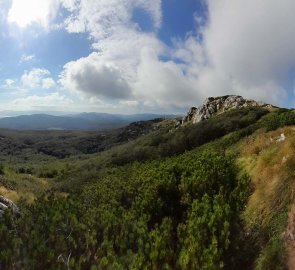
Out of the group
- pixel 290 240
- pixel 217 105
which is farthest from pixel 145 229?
pixel 217 105

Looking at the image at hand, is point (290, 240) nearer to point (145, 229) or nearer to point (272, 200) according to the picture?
point (272, 200)

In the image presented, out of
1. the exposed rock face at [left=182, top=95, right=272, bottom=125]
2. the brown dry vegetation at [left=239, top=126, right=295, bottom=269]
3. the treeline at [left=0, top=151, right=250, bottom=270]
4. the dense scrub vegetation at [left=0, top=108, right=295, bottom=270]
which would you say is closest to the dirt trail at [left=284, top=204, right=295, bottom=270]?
the brown dry vegetation at [left=239, top=126, right=295, bottom=269]

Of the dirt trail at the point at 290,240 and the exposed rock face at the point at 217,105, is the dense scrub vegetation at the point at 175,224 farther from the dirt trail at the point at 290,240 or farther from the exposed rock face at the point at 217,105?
the exposed rock face at the point at 217,105

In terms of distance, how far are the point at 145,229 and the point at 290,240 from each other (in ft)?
18.4

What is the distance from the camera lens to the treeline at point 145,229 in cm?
1293

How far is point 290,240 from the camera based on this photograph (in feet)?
41.8

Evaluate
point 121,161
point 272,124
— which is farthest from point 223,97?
point 272,124

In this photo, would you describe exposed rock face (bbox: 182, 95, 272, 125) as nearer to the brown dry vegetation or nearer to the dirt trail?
the brown dry vegetation

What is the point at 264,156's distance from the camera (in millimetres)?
17922

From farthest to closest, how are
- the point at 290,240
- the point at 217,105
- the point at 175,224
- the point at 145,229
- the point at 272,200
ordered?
the point at 217,105 → the point at 175,224 → the point at 145,229 → the point at 272,200 → the point at 290,240

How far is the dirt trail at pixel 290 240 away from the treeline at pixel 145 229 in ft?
5.46

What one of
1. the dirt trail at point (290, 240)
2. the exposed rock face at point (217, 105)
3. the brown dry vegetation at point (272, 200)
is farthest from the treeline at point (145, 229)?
the exposed rock face at point (217, 105)

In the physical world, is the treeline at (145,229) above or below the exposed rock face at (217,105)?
below

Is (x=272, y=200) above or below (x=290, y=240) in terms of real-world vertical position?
above
